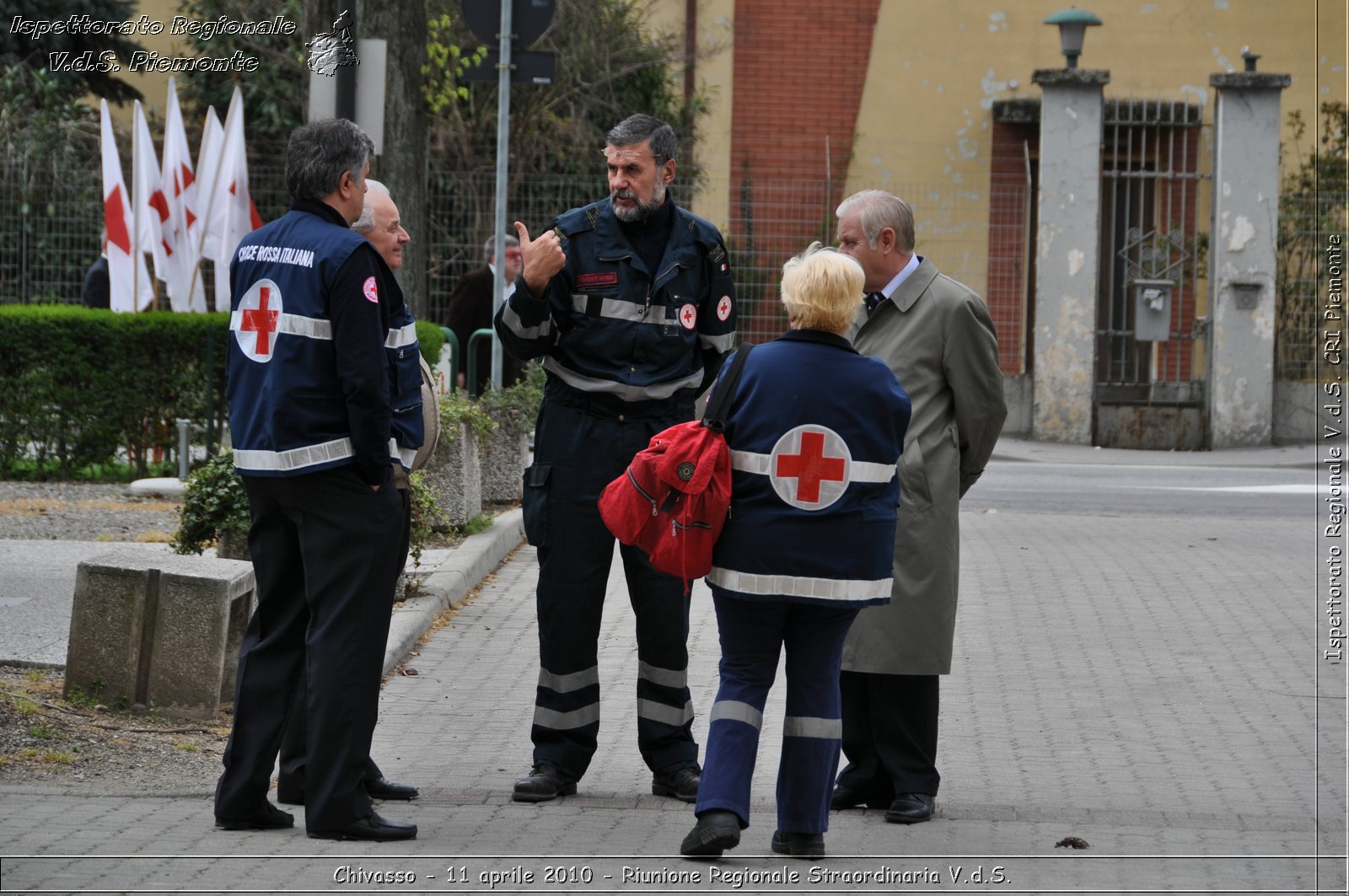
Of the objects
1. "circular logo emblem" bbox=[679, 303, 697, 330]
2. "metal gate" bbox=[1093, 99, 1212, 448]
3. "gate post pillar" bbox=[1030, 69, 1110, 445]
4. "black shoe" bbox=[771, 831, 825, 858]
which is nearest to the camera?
"black shoe" bbox=[771, 831, 825, 858]

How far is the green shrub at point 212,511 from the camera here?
25.2ft

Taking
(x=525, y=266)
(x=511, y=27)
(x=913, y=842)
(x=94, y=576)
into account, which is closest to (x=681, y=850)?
(x=913, y=842)

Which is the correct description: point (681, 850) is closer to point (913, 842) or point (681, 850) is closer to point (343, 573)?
point (913, 842)

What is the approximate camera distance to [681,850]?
4.77 meters

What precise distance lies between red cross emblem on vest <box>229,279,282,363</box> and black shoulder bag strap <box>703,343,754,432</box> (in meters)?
1.24

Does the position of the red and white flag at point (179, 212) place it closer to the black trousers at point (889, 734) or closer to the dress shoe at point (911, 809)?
the black trousers at point (889, 734)

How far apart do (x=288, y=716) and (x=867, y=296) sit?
87.9 inches

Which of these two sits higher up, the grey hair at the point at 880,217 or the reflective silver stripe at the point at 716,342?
the grey hair at the point at 880,217

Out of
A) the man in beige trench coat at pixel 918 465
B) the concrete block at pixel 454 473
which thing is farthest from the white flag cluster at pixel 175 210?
the man in beige trench coat at pixel 918 465

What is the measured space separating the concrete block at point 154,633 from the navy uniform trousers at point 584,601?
4.58ft

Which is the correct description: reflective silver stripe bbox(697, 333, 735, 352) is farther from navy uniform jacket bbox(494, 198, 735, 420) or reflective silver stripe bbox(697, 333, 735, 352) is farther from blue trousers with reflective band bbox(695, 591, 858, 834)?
blue trousers with reflective band bbox(695, 591, 858, 834)

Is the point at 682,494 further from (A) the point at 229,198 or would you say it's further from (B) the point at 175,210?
(B) the point at 175,210

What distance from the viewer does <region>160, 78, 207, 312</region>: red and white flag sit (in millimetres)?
15562

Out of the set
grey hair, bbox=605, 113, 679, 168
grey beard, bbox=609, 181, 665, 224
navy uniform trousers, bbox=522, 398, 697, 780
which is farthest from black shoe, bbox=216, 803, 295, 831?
grey hair, bbox=605, 113, 679, 168
